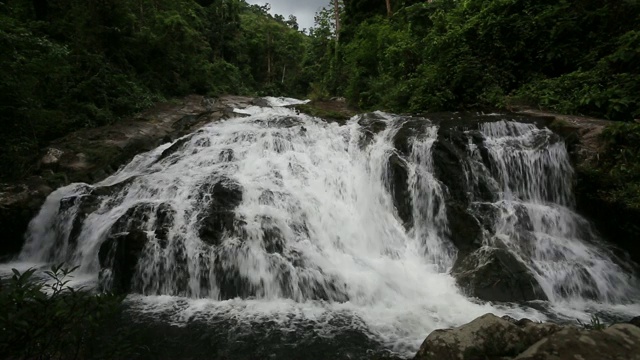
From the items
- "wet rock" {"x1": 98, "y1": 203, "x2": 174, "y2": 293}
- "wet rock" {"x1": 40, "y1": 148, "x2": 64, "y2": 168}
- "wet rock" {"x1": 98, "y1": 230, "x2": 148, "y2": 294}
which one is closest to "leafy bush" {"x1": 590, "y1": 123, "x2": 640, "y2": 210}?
"wet rock" {"x1": 98, "y1": 203, "x2": 174, "y2": 293}

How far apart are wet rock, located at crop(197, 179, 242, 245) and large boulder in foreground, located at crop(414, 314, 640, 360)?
16.7 feet

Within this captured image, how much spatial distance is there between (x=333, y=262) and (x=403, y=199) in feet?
8.69

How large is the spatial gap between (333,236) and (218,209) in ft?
9.47

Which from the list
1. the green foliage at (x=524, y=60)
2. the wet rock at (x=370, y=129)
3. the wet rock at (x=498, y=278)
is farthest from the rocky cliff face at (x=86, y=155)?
the wet rock at (x=498, y=278)

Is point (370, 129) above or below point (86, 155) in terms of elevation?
above

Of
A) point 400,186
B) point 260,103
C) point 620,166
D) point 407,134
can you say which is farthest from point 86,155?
point 620,166

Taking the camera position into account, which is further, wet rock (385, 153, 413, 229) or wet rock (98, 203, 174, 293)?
wet rock (385, 153, 413, 229)

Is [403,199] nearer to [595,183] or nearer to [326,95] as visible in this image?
[595,183]

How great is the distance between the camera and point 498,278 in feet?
22.1

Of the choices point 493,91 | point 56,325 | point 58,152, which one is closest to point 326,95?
point 493,91

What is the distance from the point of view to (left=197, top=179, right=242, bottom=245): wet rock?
7.62m

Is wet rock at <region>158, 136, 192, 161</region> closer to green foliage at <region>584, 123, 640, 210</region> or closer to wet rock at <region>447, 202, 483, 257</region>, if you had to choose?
wet rock at <region>447, 202, 483, 257</region>

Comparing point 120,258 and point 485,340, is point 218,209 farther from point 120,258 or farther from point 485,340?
point 485,340

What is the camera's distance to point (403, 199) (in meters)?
Result: 8.90
